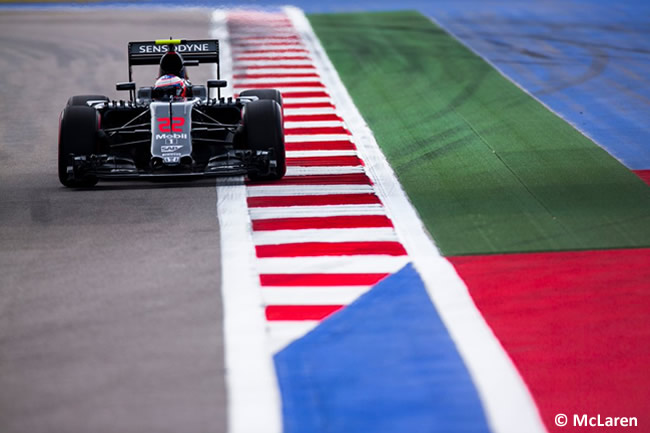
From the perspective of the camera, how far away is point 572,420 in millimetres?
7961

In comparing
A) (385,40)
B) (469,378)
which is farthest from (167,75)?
(385,40)

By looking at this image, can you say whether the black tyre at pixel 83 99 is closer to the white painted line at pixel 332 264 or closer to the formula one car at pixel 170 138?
the formula one car at pixel 170 138

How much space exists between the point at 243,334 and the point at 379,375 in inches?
54.9

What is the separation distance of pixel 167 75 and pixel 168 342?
6503mm

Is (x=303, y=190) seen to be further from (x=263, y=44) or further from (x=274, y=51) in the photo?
(x=263, y=44)

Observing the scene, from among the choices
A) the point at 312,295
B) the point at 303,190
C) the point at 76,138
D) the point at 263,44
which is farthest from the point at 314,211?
the point at 263,44

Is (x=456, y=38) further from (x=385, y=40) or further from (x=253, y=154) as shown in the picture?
(x=253, y=154)

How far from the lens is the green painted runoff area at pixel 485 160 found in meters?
12.1

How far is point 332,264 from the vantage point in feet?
36.6

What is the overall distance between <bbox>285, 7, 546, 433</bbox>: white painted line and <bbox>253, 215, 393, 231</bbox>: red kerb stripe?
22cm

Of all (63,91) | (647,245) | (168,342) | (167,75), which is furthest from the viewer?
(63,91)

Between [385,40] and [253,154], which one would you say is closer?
[253,154]

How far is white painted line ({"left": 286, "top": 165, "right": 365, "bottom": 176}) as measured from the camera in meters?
14.7

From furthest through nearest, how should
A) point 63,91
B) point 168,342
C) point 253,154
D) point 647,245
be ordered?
point 63,91, point 253,154, point 647,245, point 168,342
